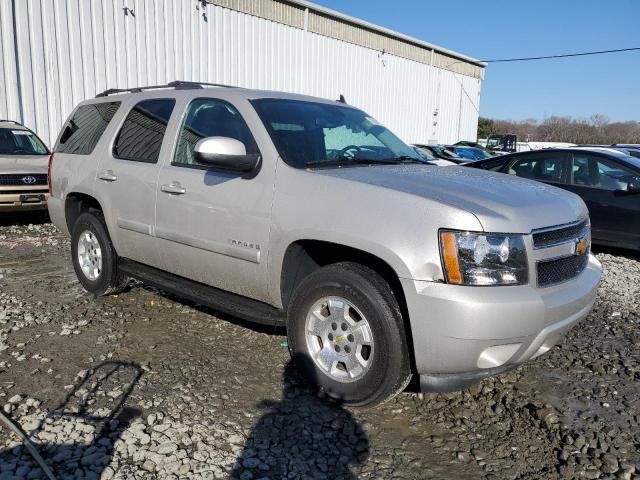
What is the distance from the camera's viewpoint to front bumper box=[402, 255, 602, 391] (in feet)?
8.56

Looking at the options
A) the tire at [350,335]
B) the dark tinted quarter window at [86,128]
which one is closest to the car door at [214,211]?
the tire at [350,335]

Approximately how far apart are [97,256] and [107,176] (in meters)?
0.86

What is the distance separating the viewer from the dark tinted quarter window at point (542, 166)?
7707 mm

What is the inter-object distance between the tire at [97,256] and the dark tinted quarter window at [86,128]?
65 cm

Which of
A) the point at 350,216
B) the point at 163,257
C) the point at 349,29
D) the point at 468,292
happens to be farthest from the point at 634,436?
the point at 349,29

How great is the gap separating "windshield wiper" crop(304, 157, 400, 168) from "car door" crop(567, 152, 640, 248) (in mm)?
4564

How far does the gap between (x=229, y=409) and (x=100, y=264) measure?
250 cm

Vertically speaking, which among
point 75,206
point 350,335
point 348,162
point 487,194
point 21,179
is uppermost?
point 348,162

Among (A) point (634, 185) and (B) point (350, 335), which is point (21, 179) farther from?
(A) point (634, 185)

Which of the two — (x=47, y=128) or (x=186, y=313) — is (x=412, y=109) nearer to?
(x=47, y=128)

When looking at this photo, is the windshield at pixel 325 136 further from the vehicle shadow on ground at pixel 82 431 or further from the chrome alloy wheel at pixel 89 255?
the chrome alloy wheel at pixel 89 255

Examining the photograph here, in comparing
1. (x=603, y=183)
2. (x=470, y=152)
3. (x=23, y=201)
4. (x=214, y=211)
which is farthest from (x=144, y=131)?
(x=470, y=152)

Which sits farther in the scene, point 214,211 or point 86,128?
point 86,128

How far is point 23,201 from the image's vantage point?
342 inches
